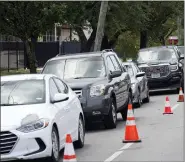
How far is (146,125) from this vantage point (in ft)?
54.2

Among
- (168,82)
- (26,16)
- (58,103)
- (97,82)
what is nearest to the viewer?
(58,103)

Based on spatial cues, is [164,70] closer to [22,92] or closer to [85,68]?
[85,68]

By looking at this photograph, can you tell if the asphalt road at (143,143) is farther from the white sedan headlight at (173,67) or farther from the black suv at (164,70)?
the white sedan headlight at (173,67)

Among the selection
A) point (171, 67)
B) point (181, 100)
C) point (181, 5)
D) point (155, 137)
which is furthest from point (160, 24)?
point (155, 137)

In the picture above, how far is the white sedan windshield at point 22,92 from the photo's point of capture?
35.8 feet

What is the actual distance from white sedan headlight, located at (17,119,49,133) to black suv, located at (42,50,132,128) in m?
5.07

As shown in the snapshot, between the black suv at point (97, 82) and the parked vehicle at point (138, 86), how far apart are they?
365 cm

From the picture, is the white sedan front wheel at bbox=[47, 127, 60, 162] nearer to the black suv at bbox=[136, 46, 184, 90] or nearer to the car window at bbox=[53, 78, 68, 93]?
the car window at bbox=[53, 78, 68, 93]

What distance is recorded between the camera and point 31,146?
9.81 metres

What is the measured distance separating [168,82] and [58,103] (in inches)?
639

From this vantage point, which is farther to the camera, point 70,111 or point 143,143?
point 143,143

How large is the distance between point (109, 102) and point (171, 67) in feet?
40.1

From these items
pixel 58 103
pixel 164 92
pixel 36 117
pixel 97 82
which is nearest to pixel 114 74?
pixel 97 82

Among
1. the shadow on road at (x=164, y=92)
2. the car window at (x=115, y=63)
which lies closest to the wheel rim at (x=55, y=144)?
the car window at (x=115, y=63)
